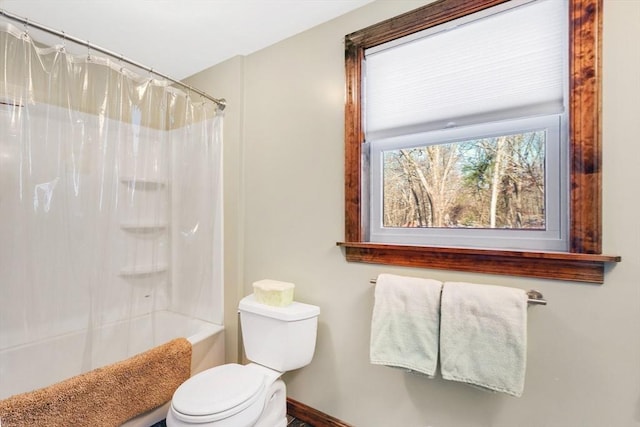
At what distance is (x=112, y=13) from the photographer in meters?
1.69

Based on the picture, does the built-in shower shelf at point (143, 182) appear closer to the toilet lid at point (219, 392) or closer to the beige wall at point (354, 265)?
the beige wall at point (354, 265)

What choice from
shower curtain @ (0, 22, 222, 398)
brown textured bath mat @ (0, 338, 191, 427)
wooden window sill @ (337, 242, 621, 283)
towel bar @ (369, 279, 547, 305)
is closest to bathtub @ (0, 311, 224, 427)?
shower curtain @ (0, 22, 222, 398)

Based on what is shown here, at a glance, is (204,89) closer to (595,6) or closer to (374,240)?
(374,240)

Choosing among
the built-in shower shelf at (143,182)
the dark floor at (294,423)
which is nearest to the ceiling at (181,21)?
the built-in shower shelf at (143,182)

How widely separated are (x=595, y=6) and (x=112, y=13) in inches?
87.3

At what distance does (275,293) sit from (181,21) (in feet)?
5.31

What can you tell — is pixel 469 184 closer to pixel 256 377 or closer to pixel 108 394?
pixel 256 377

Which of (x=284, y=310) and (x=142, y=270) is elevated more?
(x=142, y=270)

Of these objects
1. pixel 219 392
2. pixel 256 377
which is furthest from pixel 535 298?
pixel 219 392

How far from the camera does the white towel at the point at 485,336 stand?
1.17 meters

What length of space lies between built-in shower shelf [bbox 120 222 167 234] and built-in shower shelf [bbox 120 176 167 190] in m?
0.21

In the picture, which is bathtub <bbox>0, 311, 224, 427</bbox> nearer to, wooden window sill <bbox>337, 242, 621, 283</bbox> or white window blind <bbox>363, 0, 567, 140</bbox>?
wooden window sill <bbox>337, 242, 621, 283</bbox>

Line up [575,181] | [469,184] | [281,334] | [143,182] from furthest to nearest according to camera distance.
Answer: [143,182]
[281,334]
[469,184]
[575,181]

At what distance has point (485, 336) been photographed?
1.22 metres
